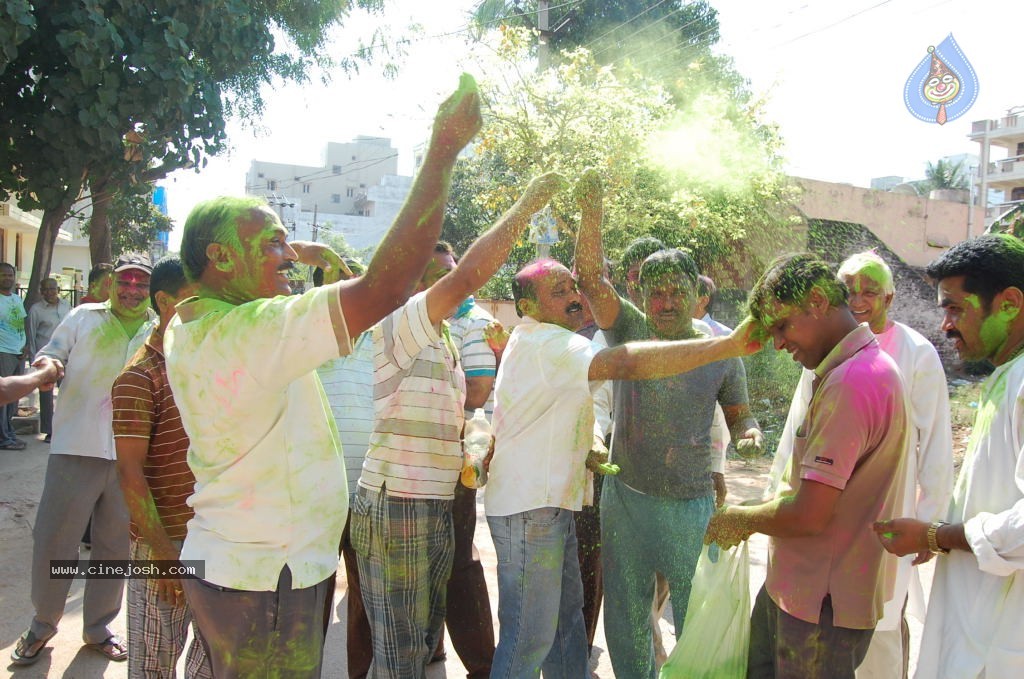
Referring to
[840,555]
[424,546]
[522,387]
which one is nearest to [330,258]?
[522,387]

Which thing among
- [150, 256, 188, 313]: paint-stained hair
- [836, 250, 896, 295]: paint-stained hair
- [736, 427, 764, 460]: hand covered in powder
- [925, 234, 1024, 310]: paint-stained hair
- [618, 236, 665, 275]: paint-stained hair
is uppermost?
[618, 236, 665, 275]: paint-stained hair

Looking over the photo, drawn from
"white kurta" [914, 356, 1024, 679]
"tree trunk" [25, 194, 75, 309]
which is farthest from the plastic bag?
"tree trunk" [25, 194, 75, 309]

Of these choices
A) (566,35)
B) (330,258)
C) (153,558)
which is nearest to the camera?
(153,558)

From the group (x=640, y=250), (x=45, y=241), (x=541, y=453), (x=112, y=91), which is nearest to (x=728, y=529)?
(x=541, y=453)

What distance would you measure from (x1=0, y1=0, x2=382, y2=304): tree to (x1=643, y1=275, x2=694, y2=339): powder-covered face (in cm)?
481

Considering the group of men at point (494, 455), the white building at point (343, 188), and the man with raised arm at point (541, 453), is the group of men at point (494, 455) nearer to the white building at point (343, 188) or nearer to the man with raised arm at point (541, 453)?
the man with raised arm at point (541, 453)

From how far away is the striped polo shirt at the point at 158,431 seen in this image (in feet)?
8.58

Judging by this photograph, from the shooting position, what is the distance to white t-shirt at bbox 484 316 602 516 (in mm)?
2936

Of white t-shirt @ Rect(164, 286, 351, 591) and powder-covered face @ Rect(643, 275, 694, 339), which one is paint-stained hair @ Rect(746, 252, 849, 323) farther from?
white t-shirt @ Rect(164, 286, 351, 591)

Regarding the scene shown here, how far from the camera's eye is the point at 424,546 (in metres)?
2.94

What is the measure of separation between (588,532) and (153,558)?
204cm

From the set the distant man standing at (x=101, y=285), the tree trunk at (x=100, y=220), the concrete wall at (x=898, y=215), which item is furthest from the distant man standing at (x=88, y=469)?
the concrete wall at (x=898, y=215)

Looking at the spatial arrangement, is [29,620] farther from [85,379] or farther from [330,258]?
[330,258]

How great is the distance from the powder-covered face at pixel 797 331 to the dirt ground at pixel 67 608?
7.48ft
